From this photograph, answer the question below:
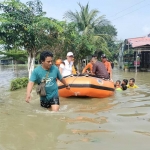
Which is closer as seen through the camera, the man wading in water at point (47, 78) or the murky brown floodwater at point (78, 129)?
the murky brown floodwater at point (78, 129)

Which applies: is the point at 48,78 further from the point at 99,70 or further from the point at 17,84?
the point at 17,84

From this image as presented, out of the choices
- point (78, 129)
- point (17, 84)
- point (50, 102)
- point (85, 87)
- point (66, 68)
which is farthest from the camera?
point (17, 84)

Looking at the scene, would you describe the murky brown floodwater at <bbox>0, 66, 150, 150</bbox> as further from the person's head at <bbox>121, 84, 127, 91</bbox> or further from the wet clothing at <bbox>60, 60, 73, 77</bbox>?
the person's head at <bbox>121, 84, 127, 91</bbox>

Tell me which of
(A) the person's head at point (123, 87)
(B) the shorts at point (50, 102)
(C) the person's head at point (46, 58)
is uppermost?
(C) the person's head at point (46, 58)

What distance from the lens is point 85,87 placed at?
821cm

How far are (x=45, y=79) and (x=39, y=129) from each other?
1.20m

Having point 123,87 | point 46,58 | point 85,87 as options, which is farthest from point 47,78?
point 123,87

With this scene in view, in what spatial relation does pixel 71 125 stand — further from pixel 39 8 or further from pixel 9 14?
pixel 39 8

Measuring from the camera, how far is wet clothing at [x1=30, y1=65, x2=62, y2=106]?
544 cm

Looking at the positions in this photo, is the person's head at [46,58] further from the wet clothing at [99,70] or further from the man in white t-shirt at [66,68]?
the wet clothing at [99,70]

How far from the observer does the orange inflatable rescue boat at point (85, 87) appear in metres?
8.22

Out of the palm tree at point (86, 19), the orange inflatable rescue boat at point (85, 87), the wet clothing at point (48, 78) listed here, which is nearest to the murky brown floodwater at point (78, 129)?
the wet clothing at point (48, 78)

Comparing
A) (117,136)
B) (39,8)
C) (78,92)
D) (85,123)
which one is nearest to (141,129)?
(117,136)

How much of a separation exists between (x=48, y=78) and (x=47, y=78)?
0.02 m
